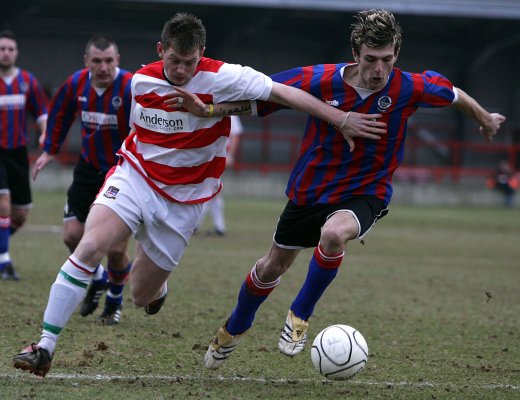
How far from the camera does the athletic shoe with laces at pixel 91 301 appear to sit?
7005mm

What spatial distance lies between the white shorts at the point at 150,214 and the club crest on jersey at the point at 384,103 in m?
1.16

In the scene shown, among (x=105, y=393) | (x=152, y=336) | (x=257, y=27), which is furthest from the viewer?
(x=257, y=27)

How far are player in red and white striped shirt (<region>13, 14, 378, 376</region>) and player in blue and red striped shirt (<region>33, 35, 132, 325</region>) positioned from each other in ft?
4.65

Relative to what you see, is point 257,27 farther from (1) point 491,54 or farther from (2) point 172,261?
(2) point 172,261

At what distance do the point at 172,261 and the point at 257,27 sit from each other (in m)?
24.5

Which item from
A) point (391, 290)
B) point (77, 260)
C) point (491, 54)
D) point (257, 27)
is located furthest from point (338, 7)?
point (77, 260)

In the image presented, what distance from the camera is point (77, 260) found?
15.5 ft

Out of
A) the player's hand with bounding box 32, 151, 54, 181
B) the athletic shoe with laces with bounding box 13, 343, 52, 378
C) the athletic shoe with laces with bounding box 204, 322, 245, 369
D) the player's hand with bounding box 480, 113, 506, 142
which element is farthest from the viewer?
the player's hand with bounding box 32, 151, 54, 181

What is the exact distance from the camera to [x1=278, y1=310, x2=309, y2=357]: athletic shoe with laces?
5211 millimetres

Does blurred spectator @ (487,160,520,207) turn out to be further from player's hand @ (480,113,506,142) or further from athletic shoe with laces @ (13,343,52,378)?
athletic shoe with laces @ (13,343,52,378)

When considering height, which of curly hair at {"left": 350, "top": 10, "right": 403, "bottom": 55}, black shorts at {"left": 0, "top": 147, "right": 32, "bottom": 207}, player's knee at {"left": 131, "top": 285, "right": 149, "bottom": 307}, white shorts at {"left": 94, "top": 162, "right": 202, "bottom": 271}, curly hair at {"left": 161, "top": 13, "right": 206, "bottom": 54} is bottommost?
black shorts at {"left": 0, "top": 147, "right": 32, "bottom": 207}

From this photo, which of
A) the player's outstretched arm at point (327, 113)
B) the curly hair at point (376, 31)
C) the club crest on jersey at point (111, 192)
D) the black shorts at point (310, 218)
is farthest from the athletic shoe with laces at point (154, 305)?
the curly hair at point (376, 31)

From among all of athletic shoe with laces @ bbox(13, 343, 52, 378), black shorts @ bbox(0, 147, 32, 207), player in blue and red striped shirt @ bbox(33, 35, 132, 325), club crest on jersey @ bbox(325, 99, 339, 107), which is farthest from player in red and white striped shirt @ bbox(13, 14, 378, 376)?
black shorts @ bbox(0, 147, 32, 207)

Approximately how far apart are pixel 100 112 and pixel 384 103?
2.35 metres
